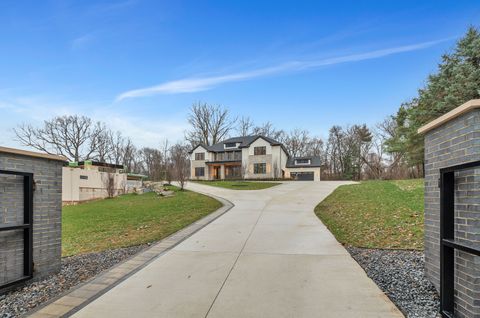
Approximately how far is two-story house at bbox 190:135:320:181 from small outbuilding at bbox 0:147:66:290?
3273 cm

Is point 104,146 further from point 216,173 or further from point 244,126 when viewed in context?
point 244,126

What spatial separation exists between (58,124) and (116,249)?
41449 millimetres

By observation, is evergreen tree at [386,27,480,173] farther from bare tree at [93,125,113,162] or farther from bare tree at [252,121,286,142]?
bare tree at [93,125,113,162]

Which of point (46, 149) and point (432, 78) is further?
point (46, 149)

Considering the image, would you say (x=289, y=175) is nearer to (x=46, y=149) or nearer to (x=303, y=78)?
(x=303, y=78)

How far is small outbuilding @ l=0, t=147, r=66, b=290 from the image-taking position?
3609 mm

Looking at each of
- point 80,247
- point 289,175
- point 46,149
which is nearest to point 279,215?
point 80,247

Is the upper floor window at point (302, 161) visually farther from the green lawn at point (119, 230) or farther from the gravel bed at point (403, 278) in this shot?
the gravel bed at point (403, 278)

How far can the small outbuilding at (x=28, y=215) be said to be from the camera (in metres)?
3.61

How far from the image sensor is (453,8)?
10.2 meters

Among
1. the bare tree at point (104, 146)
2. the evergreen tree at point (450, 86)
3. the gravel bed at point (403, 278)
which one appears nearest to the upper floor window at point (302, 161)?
the evergreen tree at point (450, 86)

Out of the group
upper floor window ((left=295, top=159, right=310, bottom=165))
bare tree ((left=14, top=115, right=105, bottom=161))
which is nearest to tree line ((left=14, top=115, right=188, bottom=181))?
bare tree ((left=14, top=115, right=105, bottom=161))

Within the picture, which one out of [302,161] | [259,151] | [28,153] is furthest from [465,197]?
[302,161]

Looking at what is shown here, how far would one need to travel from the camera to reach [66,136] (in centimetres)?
3997
